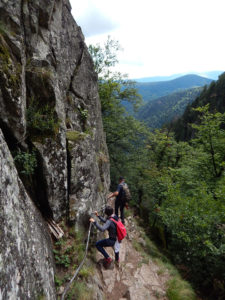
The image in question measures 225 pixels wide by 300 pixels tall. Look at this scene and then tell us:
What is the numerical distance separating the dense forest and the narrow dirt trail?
2414 mm

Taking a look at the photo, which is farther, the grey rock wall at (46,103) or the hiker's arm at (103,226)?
the hiker's arm at (103,226)

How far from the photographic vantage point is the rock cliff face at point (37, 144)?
3355 millimetres

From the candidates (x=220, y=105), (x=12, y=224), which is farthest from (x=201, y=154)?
(x=220, y=105)

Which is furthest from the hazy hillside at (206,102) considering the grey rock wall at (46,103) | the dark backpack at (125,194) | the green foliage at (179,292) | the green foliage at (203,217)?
the grey rock wall at (46,103)

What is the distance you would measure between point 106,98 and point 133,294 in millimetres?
16973

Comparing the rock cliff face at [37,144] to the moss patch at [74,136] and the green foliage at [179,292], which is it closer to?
the moss patch at [74,136]

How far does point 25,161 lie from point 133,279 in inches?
247

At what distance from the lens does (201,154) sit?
15.4 m

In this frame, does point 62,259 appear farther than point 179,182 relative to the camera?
No

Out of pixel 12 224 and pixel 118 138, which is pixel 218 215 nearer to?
pixel 12 224

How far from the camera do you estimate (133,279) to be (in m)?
6.67

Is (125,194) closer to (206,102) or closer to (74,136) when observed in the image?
(74,136)

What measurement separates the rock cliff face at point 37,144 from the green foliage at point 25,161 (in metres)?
0.03

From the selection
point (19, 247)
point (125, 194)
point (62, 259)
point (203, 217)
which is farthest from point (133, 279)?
point (19, 247)
